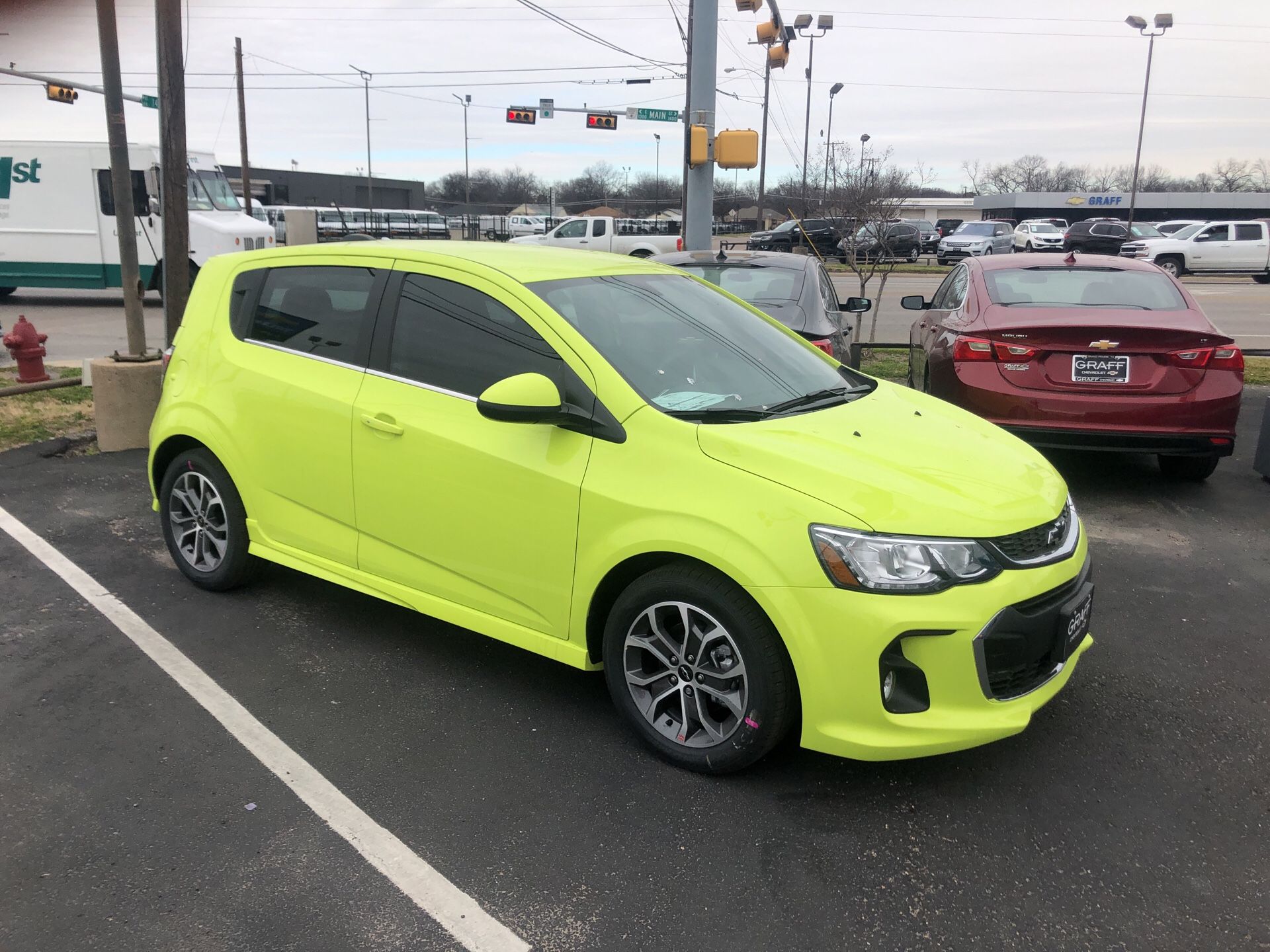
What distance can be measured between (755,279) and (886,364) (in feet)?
15.0

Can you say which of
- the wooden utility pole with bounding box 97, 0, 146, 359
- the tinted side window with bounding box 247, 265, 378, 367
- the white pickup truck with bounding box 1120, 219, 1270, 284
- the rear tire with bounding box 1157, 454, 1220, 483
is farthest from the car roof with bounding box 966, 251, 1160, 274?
the white pickup truck with bounding box 1120, 219, 1270, 284

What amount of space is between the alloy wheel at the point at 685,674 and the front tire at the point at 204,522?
228 centimetres

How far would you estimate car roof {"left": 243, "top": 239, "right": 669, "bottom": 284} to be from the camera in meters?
3.96

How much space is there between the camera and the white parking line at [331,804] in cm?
263

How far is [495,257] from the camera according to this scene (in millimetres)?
4062

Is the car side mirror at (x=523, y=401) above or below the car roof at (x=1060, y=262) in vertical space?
below

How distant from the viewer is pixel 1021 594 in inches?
120

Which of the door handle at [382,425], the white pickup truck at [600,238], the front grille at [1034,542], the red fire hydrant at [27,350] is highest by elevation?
the white pickup truck at [600,238]

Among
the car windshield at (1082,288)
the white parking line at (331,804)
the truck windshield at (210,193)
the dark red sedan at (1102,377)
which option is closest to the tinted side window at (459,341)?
the white parking line at (331,804)

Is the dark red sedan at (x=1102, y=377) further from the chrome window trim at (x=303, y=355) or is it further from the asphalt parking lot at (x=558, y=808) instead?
the chrome window trim at (x=303, y=355)

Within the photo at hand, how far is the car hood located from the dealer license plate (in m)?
2.75

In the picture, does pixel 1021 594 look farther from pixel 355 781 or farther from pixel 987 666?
pixel 355 781

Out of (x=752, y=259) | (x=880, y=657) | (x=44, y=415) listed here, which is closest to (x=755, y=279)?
(x=752, y=259)

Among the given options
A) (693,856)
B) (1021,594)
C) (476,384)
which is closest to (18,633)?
(476,384)
